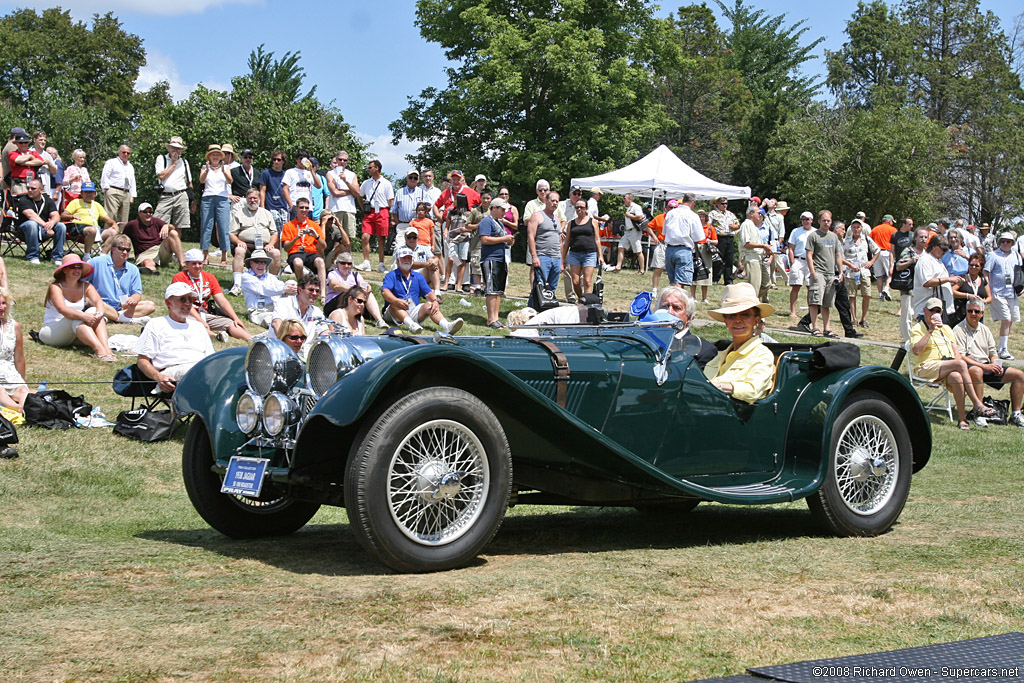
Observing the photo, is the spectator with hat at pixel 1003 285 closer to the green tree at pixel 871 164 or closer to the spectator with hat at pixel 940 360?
the spectator with hat at pixel 940 360

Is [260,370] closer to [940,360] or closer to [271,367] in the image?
[271,367]

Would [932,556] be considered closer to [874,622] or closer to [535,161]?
[874,622]

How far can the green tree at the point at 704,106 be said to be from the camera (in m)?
52.8

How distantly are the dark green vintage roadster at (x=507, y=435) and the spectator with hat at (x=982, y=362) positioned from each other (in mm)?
6436

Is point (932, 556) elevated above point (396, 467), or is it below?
below

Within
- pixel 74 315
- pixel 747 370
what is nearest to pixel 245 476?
pixel 747 370

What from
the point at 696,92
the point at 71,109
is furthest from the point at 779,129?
the point at 71,109

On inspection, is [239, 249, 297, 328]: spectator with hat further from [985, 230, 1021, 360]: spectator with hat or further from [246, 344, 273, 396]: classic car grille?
[985, 230, 1021, 360]: spectator with hat

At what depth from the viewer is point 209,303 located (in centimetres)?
1325

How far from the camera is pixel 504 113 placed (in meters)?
39.0

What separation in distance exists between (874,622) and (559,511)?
3768mm

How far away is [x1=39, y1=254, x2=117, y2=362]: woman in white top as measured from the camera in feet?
37.2

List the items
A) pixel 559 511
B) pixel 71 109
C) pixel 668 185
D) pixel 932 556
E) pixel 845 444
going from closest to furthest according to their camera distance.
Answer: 1. pixel 932 556
2. pixel 845 444
3. pixel 559 511
4. pixel 668 185
5. pixel 71 109

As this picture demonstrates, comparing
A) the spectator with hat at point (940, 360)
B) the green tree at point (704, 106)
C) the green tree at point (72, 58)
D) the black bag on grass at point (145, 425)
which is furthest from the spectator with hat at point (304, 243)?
the green tree at point (72, 58)
